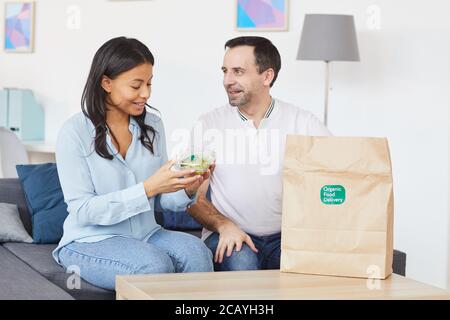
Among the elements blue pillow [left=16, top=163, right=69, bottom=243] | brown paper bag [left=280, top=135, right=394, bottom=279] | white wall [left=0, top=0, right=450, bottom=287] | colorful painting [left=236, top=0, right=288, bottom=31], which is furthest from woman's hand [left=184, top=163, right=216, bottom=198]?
colorful painting [left=236, top=0, right=288, bottom=31]

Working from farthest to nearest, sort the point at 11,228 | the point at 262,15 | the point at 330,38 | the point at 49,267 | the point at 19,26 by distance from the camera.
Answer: the point at 19,26 → the point at 262,15 → the point at 330,38 → the point at 11,228 → the point at 49,267

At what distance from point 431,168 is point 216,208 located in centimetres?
177

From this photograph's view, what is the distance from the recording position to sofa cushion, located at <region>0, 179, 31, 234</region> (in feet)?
10.5

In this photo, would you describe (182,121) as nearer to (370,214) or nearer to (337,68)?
(337,68)

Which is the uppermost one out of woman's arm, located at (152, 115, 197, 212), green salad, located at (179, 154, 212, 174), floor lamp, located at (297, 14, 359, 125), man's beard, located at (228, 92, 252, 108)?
floor lamp, located at (297, 14, 359, 125)

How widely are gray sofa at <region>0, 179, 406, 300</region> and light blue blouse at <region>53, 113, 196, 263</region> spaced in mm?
132

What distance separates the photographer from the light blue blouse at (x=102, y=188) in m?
2.32

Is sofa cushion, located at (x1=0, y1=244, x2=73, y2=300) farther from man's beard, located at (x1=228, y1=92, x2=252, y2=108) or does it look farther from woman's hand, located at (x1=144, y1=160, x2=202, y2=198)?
man's beard, located at (x1=228, y1=92, x2=252, y2=108)

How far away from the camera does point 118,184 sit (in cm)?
246

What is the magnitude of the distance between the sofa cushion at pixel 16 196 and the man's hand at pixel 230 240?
954 millimetres

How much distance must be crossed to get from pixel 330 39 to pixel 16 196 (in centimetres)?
175

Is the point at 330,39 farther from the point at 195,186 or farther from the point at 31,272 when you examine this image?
the point at 31,272

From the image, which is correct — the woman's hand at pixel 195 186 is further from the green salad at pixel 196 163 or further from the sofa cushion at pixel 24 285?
Result: the sofa cushion at pixel 24 285

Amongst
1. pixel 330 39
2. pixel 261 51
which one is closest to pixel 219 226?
pixel 261 51
